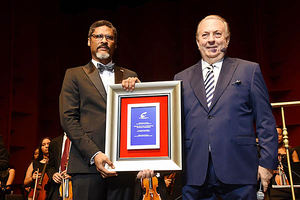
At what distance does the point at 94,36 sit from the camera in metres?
2.40

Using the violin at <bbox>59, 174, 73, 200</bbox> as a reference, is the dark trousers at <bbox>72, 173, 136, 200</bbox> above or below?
above

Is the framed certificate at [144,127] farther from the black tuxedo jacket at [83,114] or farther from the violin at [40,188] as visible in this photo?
the violin at [40,188]

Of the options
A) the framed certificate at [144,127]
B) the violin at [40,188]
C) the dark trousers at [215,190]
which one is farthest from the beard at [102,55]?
the violin at [40,188]

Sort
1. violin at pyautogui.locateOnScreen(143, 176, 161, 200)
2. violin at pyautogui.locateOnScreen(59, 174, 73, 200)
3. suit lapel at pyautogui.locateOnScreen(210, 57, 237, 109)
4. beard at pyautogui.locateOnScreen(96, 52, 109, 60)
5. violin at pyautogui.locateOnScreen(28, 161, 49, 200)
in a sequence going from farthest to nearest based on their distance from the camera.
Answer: violin at pyautogui.locateOnScreen(28, 161, 49, 200), violin at pyautogui.locateOnScreen(143, 176, 161, 200), violin at pyautogui.locateOnScreen(59, 174, 73, 200), beard at pyautogui.locateOnScreen(96, 52, 109, 60), suit lapel at pyautogui.locateOnScreen(210, 57, 237, 109)

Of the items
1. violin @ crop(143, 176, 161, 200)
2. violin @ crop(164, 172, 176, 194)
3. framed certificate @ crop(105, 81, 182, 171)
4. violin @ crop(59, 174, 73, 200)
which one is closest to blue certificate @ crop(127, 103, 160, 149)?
framed certificate @ crop(105, 81, 182, 171)

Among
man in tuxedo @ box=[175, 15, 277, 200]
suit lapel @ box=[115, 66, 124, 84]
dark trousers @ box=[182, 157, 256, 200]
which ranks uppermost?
suit lapel @ box=[115, 66, 124, 84]

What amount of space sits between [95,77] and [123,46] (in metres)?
5.51

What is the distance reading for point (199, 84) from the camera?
6.77ft

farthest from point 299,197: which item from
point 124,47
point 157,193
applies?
point 124,47

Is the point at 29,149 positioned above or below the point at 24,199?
above

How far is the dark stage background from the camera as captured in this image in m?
6.76

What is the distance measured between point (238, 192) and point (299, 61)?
529 cm

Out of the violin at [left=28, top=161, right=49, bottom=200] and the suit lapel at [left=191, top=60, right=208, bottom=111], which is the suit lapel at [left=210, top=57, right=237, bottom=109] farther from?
the violin at [left=28, top=161, right=49, bottom=200]

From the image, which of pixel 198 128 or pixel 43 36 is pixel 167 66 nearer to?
pixel 43 36
